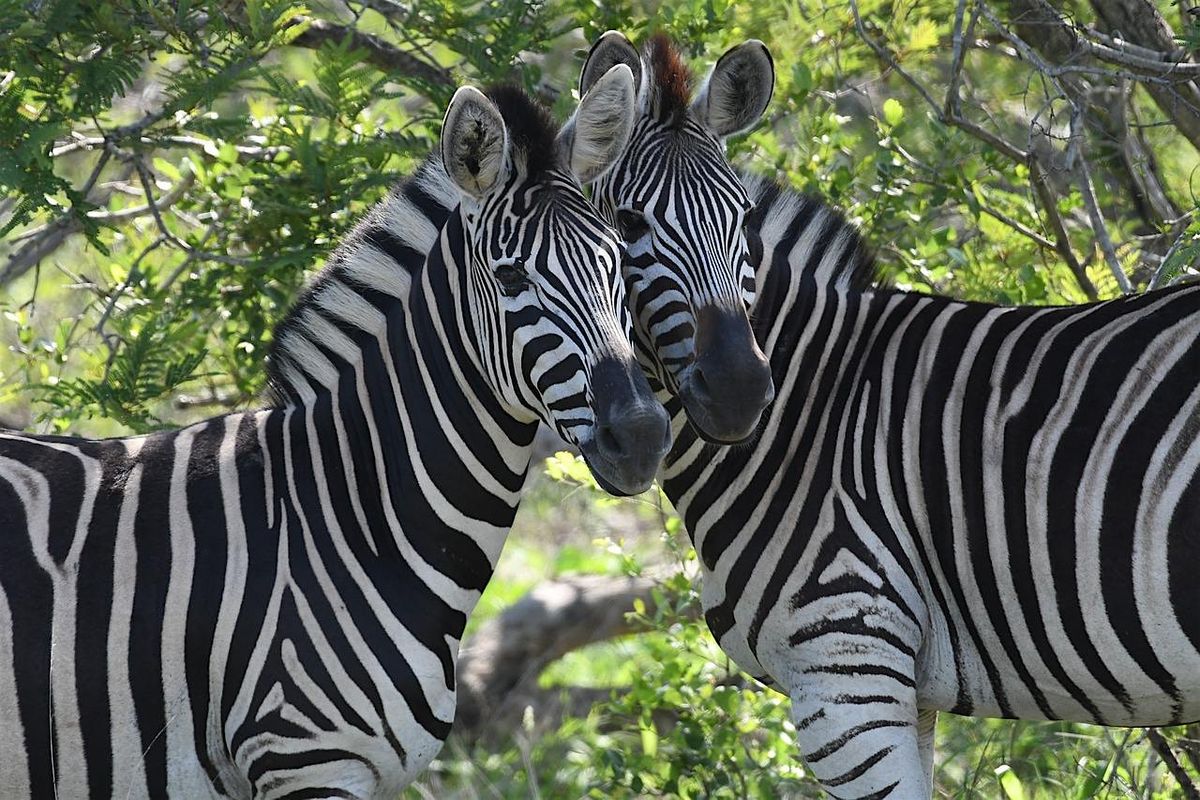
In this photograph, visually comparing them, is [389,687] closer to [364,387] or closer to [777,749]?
[364,387]

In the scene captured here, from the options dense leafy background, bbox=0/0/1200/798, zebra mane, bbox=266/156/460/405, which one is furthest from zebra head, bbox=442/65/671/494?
dense leafy background, bbox=0/0/1200/798

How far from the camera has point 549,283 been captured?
12.0 ft

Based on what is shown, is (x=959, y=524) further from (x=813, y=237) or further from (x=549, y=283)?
(x=549, y=283)

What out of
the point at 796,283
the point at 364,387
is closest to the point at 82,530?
the point at 364,387

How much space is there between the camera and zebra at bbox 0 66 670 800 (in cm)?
362

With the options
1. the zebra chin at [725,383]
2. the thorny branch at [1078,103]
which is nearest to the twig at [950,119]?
the thorny branch at [1078,103]

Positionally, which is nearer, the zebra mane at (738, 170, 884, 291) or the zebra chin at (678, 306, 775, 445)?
the zebra chin at (678, 306, 775, 445)

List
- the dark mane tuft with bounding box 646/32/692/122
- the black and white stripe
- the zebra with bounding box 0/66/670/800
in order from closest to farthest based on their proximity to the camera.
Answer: the zebra with bounding box 0/66/670/800
the black and white stripe
the dark mane tuft with bounding box 646/32/692/122

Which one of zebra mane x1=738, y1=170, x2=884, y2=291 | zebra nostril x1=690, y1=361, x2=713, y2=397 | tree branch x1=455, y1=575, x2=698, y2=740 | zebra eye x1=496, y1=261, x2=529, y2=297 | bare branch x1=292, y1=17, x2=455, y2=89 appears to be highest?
bare branch x1=292, y1=17, x2=455, y2=89

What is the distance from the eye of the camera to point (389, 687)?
371 cm

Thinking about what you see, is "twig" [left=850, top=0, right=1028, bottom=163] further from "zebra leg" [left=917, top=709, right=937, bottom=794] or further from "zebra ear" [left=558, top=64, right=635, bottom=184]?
"zebra leg" [left=917, top=709, right=937, bottom=794]

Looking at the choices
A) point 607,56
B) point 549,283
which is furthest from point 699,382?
point 607,56

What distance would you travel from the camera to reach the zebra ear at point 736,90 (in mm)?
4547

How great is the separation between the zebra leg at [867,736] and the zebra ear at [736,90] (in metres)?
2.03
